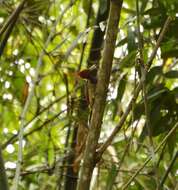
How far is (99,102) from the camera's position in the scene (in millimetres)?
625

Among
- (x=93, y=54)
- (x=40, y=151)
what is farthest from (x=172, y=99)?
(x=40, y=151)

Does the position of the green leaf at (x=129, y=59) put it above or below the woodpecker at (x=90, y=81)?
above

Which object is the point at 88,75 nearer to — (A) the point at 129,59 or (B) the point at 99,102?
(B) the point at 99,102

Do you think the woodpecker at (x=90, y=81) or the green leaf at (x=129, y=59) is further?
the green leaf at (x=129, y=59)

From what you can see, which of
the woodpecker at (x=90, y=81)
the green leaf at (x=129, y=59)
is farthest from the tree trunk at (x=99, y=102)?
the green leaf at (x=129, y=59)

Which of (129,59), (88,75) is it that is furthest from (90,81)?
(129,59)

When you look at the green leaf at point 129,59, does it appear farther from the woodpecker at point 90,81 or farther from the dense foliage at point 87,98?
the woodpecker at point 90,81

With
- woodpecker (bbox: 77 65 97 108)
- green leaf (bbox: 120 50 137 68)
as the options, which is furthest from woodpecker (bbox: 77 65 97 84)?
green leaf (bbox: 120 50 137 68)

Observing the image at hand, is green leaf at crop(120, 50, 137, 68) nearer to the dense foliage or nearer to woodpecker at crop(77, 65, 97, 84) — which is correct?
the dense foliage

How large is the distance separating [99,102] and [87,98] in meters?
0.06

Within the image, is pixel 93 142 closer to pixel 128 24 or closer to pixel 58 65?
pixel 128 24

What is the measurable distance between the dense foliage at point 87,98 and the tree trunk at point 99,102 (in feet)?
0.10

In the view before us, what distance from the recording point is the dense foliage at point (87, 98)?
79 centimetres

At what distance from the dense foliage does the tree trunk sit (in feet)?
0.10
